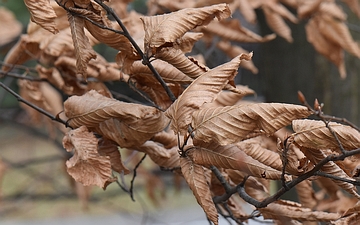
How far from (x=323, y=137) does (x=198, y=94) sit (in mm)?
158

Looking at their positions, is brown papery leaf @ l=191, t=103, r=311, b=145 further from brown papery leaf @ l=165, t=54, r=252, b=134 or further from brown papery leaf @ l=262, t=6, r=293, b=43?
brown papery leaf @ l=262, t=6, r=293, b=43

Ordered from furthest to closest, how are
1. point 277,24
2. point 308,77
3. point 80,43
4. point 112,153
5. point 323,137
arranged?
point 308,77, point 277,24, point 112,153, point 80,43, point 323,137

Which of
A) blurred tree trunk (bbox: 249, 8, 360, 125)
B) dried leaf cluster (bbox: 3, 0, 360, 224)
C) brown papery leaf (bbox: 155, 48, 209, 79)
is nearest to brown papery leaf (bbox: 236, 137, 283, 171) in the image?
dried leaf cluster (bbox: 3, 0, 360, 224)

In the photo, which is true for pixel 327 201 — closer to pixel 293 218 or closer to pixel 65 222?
pixel 293 218

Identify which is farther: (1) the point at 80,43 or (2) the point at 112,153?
(2) the point at 112,153

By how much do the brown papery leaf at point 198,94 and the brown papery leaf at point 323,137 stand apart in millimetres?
115

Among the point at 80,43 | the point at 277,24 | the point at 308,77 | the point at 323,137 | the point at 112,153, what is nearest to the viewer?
the point at 323,137

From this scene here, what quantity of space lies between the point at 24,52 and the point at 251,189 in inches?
23.5

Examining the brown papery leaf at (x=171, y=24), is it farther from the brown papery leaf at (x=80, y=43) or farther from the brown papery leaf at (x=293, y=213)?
the brown papery leaf at (x=293, y=213)

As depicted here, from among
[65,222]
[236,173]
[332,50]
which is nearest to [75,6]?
[236,173]

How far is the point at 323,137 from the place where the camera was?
1.95 feet

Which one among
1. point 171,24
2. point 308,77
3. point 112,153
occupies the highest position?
point 171,24

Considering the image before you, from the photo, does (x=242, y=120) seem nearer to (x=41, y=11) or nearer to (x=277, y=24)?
(x=41, y=11)

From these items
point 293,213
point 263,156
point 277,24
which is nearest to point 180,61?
point 263,156
